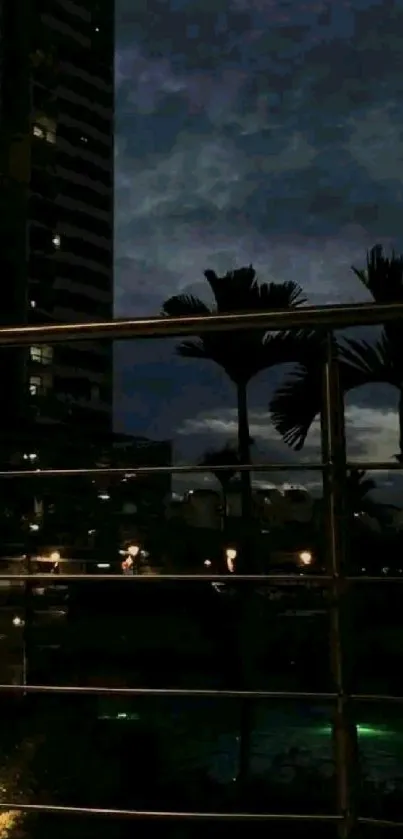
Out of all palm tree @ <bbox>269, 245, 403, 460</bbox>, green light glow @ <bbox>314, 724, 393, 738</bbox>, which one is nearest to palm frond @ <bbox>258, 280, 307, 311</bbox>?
green light glow @ <bbox>314, 724, 393, 738</bbox>

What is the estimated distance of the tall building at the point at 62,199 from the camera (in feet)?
15.7

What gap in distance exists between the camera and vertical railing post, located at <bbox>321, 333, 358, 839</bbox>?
3.94ft

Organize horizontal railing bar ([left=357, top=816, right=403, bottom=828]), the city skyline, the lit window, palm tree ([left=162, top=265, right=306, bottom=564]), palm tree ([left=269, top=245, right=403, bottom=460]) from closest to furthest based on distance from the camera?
horizontal railing bar ([left=357, top=816, right=403, bottom=828])
palm tree ([left=269, top=245, right=403, bottom=460])
the lit window
palm tree ([left=162, top=265, right=306, bottom=564])
the city skyline

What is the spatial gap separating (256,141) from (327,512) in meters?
28.6

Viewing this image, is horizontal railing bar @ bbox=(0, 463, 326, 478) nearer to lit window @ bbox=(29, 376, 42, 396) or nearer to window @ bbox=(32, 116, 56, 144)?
window @ bbox=(32, 116, 56, 144)

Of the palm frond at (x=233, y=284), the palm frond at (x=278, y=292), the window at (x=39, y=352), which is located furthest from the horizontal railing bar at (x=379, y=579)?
the palm frond at (x=233, y=284)

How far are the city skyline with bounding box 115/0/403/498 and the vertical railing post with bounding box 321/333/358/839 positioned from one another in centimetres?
558

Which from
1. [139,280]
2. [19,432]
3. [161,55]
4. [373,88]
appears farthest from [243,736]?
[139,280]

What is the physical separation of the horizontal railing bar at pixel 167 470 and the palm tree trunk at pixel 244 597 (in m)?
0.06

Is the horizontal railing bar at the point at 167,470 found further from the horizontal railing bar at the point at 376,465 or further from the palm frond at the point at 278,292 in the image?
the palm frond at the point at 278,292

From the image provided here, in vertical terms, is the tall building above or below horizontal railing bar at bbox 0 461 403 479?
above

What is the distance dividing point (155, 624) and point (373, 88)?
16.1 meters

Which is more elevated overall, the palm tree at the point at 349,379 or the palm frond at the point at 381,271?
the palm frond at the point at 381,271

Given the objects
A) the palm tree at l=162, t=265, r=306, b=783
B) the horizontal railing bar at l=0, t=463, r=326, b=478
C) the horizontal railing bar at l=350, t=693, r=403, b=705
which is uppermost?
the palm tree at l=162, t=265, r=306, b=783
